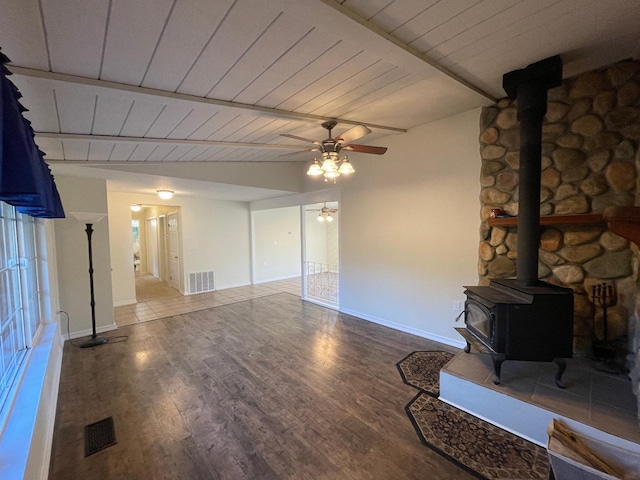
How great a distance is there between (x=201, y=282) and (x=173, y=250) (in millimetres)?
1243

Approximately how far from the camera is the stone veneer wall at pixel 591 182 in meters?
2.29

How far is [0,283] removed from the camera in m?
1.83

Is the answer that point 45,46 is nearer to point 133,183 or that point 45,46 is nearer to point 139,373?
point 139,373

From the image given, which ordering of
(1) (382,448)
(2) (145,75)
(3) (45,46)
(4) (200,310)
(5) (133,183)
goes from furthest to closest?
1. (4) (200,310)
2. (5) (133,183)
3. (1) (382,448)
4. (2) (145,75)
5. (3) (45,46)

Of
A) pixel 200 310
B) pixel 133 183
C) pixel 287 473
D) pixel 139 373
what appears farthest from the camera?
pixel 200 310

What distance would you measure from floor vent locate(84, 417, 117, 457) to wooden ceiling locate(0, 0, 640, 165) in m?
2.42

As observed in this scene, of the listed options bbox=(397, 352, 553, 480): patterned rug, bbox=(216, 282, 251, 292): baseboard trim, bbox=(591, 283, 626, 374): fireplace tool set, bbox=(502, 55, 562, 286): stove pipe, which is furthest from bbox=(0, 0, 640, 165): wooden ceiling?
bbox=(216, 282, 251, 292): baseboard trim

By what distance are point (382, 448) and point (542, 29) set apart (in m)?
2.93

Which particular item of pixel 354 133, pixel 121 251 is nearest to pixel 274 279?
pixel 121 251

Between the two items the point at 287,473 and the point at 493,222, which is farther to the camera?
the point at 493,222

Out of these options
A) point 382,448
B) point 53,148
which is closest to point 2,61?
point 53,148

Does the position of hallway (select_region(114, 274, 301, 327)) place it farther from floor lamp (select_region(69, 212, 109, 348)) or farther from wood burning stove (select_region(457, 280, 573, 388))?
wood burning stove (select_region(457, 280, 573, 388))

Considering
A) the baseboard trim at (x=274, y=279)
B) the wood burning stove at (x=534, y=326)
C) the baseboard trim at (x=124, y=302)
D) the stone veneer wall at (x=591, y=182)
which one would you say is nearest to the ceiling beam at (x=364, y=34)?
the stone veneer wall at (x=591, y=182)

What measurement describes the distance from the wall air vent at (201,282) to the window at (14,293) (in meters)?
3.71
